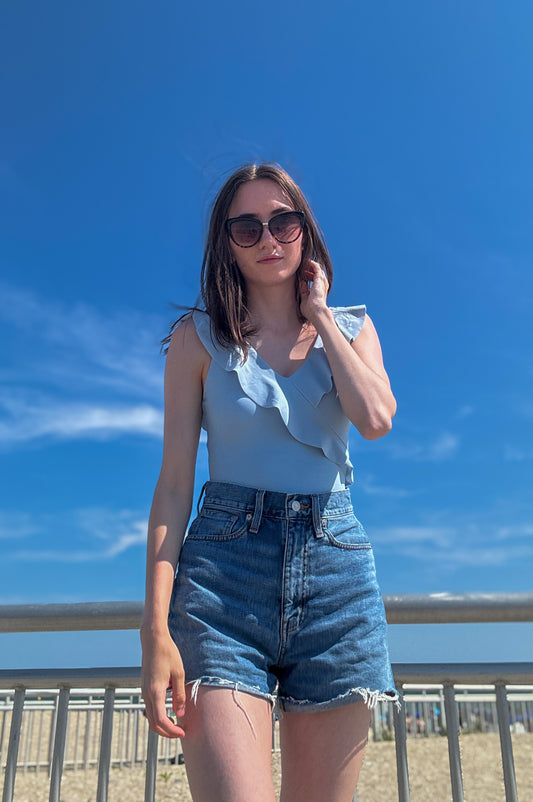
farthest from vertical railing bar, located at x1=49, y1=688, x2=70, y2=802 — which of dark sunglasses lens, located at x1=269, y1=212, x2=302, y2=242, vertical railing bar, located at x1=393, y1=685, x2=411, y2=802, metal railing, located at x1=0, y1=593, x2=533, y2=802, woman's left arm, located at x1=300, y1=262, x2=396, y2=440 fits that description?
dark sunglasses lens, located at x1=269, y1=212, x2=302, y2=242

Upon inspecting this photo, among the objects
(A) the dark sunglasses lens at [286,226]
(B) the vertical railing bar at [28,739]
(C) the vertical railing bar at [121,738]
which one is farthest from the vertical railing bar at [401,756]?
(B) the vertical railing bar at [28,739]

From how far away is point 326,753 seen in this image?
1.70 m

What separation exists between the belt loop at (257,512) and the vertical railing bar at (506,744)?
1743 millimetres

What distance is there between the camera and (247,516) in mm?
1829

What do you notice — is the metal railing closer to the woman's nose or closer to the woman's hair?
the woman's hair

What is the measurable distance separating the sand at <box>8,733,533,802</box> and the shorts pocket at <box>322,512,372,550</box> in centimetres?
958

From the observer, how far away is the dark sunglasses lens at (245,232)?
7.43ft

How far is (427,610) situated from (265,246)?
1.62 m

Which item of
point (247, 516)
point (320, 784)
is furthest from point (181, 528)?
point (320, 784)

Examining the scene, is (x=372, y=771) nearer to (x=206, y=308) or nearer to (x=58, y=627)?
(x=58, y=627)

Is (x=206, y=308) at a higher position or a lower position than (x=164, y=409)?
higher

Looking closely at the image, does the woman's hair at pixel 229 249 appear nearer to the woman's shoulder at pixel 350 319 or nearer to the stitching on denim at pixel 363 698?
the woman's shoulder at pixel 350 319

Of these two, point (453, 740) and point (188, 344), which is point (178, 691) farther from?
point (453, 740)

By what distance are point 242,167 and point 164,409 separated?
0.99m
